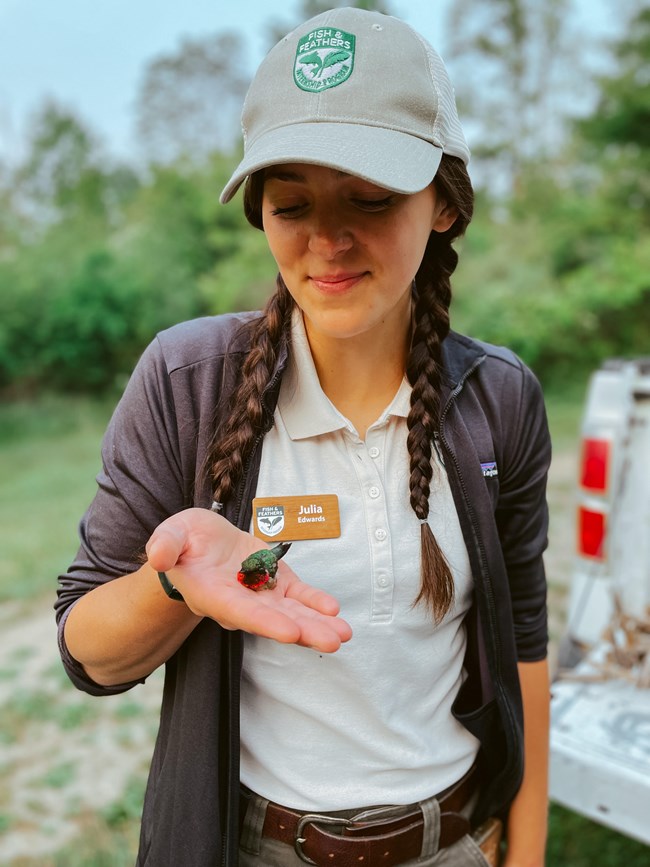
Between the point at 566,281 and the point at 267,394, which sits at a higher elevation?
the point at 566,281

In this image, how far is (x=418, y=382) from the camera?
56.6 inches

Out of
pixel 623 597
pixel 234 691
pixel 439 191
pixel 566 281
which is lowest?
pixel 623 597

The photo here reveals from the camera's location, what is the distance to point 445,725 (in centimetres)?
147

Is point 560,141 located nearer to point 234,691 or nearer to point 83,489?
point 83,489

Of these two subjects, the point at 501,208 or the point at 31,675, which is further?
the point at 501,208

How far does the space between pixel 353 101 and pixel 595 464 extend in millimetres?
2221

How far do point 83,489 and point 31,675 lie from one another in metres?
5.82

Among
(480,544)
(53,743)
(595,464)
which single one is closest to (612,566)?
(595,464)

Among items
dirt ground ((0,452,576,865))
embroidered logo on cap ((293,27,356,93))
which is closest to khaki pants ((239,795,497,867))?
embroidered logo on cap ((293,27,356,93))

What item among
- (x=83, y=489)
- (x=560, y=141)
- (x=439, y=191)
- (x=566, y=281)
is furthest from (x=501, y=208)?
(x=439, y=191)

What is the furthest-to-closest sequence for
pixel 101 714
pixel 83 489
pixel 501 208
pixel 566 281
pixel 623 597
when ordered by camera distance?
1. pixel 501 208
2. pixel 566 281
3. pixel 83 489
4. pixel 101 714
5. pixel 623 597

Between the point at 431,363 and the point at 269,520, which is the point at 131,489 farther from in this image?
the point at 431,363

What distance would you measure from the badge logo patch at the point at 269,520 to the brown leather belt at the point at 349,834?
0.48 meters

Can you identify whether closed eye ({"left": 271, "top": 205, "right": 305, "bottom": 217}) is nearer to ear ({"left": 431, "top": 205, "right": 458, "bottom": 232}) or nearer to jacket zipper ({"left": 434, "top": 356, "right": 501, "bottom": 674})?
ear ({"left": 431, "top": 205, "right": 458, "bottom": 232})
